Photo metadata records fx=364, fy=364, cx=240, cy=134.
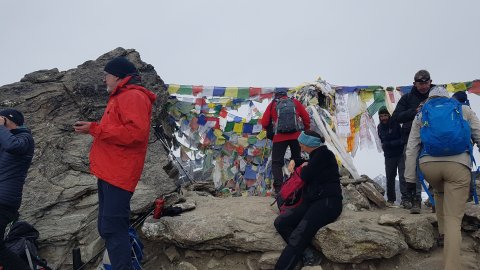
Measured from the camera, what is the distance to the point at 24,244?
16.2 feet

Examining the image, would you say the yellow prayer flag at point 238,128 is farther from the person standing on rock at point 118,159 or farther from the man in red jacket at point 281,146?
the person standing on rock at point 118,159

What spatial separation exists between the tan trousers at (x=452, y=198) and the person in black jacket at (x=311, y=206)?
4.12 ft

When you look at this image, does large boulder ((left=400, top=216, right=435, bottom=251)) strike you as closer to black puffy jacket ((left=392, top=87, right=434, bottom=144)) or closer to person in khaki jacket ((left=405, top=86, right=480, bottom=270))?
person in khaki jacket ((left=405, top=86, right=480, bottom=270))

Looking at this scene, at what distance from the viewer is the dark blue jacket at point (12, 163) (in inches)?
177

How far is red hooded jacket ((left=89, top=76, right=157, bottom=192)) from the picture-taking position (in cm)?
407

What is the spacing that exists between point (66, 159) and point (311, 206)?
4577 millimetres

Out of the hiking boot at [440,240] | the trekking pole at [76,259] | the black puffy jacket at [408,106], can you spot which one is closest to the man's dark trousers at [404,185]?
the black puffy jacket at [408,106]

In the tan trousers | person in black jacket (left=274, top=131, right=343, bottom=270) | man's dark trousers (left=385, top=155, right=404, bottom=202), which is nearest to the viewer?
the tan trousers

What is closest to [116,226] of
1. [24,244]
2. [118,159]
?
[118,159]

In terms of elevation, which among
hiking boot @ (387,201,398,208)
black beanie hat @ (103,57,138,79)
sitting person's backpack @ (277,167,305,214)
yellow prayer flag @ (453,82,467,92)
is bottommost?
hiking boot @ (387,201,398,208)

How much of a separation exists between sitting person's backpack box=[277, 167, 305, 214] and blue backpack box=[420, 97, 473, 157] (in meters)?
1.79

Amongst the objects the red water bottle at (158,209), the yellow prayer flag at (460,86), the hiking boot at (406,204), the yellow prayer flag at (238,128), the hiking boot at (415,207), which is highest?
the yellow prayer flag at (460,86)

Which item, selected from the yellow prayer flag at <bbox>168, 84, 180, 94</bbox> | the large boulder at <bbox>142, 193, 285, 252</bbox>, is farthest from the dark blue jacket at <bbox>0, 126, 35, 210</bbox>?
the yellow prayer flag at <bbox>168, 84, 180, 94</bbox>

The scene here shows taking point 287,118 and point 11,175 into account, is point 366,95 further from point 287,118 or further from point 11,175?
point 11,175
